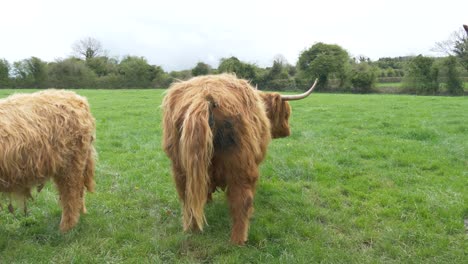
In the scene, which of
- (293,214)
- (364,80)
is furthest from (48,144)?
(364,80)

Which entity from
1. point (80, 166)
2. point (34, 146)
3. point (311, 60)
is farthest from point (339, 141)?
point (311, 60)

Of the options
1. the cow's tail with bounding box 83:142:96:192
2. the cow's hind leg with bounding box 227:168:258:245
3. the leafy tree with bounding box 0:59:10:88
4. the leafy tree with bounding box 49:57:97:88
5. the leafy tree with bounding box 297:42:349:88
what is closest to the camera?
the cow's hind leg with bounding box 227:168:258:245

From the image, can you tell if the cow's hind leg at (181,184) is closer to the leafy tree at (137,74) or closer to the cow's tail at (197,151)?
the cow's tail at (197,151)

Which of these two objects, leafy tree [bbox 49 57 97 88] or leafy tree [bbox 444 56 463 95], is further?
leafy tree [bbox 49 57 97 88]

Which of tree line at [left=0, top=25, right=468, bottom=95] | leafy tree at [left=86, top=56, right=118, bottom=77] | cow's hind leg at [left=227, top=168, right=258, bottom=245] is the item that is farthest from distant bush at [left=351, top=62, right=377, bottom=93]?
cow's hind leg at [left=227, top=168, right=258, bottom=245]

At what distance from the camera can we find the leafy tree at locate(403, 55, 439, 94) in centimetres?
3703

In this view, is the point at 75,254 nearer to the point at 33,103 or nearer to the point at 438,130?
the point at 33,103

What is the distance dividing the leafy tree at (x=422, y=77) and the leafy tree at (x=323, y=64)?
22.9ft

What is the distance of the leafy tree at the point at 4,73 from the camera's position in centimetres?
3756

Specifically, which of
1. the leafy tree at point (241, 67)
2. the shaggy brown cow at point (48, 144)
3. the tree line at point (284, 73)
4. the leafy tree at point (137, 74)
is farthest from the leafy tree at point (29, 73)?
the shaggy brown cow at point (48, 144)

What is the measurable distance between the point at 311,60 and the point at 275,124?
43.5 m

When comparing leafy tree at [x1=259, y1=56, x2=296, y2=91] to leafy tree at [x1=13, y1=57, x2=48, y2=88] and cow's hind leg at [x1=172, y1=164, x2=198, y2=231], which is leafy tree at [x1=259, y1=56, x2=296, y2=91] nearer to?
leafy tree at [x1=13, y1=57, x2=48, y2=88]

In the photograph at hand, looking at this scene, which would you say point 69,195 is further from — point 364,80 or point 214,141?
point 364,80

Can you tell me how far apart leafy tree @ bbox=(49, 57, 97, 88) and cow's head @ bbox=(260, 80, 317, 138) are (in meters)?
39.0
